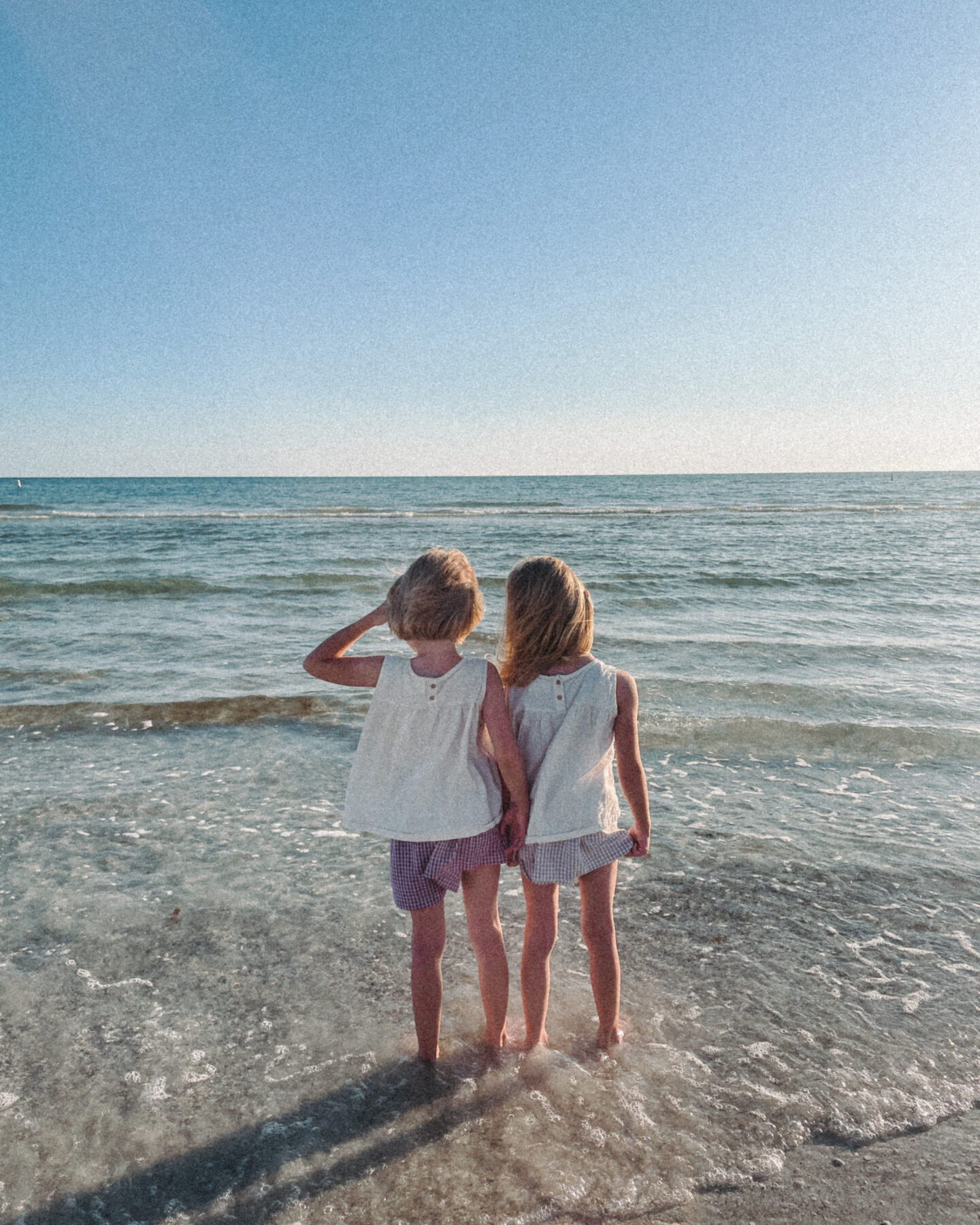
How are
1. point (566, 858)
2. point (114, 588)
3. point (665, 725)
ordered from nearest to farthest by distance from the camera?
point (566, 858)
point (665, 725)
point (114, 588)

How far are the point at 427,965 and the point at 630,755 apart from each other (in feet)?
3.22

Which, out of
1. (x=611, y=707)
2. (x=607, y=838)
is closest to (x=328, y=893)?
(x=607, y=838)

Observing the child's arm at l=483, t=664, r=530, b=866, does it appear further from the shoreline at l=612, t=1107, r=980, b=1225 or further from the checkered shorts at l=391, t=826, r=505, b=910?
the shoreline at l=612, t=1107, r=980, b=1225

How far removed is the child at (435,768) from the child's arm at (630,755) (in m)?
0.37

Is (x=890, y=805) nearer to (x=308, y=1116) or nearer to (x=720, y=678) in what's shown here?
(x=720, y=678)

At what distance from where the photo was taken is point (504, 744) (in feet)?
8.35

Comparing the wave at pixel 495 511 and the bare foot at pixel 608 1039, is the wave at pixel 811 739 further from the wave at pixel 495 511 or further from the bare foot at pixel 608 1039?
the wave at pixel 495 511

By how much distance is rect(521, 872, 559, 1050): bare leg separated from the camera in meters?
2.70

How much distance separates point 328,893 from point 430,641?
198 cm

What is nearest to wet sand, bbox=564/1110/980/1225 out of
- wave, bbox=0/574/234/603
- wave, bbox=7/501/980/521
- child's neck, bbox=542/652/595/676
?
child's neck, bbox=542/652/595/676

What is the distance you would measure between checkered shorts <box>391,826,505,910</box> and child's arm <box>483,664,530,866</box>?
131 mm

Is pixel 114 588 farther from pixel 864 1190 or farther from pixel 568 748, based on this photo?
pixel 864 1190

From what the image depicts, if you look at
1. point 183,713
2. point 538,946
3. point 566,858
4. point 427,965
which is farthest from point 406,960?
point 183,713

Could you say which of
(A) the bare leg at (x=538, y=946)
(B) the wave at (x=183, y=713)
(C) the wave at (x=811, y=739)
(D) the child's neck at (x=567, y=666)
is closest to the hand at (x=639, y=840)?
(A) the bare leg at (x=538, y=946)
